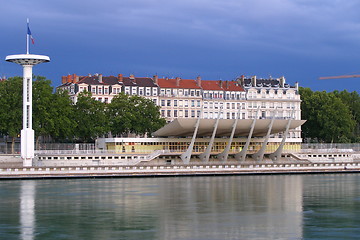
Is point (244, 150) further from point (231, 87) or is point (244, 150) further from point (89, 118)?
point (231, 87)

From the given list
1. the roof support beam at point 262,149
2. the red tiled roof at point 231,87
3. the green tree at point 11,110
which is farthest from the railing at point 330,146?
the green tree at point 11,110

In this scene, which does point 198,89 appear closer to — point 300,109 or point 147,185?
point 300,109

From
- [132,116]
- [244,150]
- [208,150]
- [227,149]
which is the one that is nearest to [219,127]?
[227,149]

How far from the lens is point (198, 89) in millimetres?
123500

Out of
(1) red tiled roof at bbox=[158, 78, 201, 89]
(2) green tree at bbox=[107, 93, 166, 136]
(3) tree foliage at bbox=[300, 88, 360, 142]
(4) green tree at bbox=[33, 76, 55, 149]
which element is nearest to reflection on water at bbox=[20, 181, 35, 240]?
(4) green tree at bbox=[33, 76, 55, 149]

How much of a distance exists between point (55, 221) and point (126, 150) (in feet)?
168

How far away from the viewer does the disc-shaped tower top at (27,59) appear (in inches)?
3086

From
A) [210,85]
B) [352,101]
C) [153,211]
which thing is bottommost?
[153,211]

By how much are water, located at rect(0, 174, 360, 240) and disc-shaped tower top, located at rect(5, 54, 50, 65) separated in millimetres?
16627

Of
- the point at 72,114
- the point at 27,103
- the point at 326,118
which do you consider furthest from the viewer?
the point at 326,118

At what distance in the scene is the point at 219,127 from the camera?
3531 inches

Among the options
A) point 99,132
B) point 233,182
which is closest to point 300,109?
point 99,132

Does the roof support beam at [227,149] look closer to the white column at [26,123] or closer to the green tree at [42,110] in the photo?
the green tree at [42,110]

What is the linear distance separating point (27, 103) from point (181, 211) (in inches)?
1571
